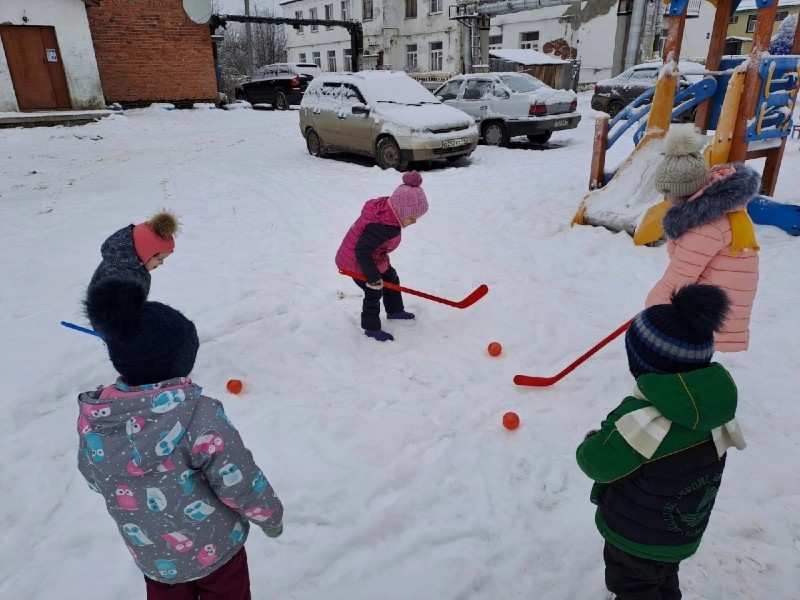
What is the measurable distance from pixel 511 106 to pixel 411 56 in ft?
84.5

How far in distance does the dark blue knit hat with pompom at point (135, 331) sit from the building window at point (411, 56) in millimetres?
36018

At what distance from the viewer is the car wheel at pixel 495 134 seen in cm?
1174

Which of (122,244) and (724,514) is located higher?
(122,244)

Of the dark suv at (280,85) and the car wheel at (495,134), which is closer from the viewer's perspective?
the car wheel at (495,134)

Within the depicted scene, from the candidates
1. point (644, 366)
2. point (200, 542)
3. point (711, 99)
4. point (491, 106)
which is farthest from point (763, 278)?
point (491, 106)

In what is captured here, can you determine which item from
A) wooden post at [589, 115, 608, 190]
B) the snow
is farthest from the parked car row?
wooden post at [589, 115, 608, 190]

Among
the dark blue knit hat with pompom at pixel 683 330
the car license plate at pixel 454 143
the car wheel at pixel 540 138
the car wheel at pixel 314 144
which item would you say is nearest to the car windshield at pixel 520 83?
the car wheel at pixel 540 138

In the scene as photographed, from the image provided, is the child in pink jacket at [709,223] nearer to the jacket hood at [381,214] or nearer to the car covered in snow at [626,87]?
the jacket hood at [381,214]

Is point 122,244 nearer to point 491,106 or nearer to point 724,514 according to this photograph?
point 724,514

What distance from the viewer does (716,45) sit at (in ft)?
20.7

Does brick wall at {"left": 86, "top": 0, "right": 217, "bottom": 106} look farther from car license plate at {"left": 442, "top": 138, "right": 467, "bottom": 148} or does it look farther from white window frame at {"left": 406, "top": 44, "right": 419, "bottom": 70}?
white window frame at {"left": 406, "top": 44, "right": 419, "bottom": 70}

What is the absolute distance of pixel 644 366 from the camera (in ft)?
4.97

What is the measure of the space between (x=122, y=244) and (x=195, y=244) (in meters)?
3.31

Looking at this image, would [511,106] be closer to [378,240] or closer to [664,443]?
[378,240]
